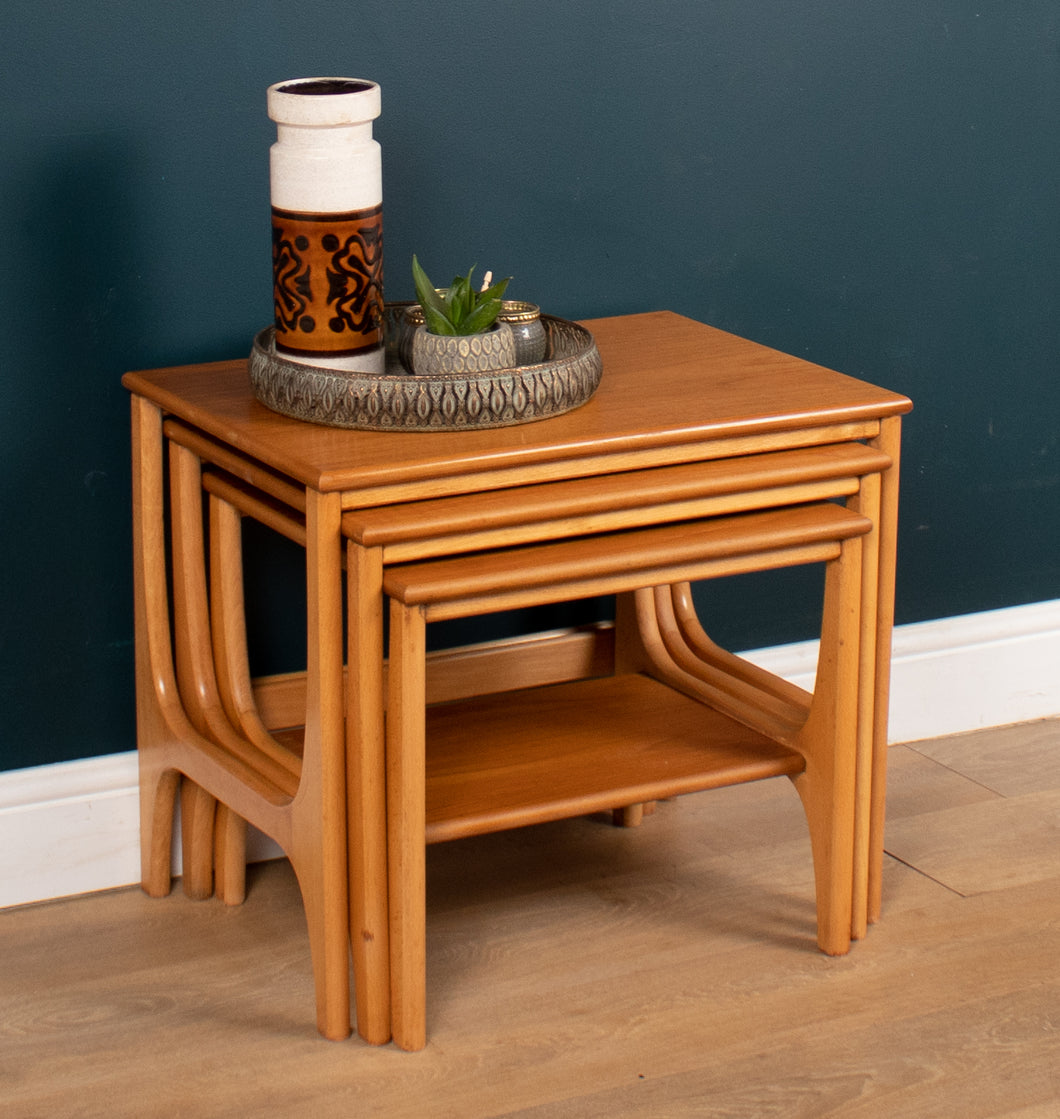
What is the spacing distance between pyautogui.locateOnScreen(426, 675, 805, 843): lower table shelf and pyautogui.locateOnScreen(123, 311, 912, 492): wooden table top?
33cm

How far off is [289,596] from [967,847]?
86 centimetres

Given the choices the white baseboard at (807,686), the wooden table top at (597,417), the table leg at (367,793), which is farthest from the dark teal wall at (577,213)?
the table leg at (367,793)

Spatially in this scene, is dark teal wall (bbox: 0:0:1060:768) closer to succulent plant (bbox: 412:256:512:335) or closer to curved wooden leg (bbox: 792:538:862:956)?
succulent plant (bbox: 412:256:512:335)

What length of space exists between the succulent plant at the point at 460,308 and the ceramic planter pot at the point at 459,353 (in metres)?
0.01

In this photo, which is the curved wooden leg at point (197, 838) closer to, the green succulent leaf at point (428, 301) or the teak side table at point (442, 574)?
the teak side table at point (442, 574)

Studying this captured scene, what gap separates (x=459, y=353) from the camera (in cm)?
164

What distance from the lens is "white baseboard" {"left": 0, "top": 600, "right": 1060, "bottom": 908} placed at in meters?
1.94

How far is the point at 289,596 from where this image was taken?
79.1 inches

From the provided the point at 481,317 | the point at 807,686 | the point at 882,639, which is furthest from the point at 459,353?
the point at 807,686

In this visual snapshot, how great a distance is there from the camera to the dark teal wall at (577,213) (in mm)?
1813

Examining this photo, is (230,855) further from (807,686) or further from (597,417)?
(807,686)

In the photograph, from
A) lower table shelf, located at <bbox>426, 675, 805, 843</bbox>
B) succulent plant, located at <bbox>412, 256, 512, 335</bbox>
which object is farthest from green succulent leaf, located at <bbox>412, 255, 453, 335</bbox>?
lower table shelf, located at <bbox>426, 675, 805, 843</bbox>

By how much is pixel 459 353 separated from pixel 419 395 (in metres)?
0.10

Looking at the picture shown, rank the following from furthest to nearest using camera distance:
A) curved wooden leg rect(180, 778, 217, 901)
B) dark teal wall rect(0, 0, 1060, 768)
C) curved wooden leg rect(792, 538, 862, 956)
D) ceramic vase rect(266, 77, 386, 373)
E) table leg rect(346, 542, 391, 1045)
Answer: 1. curved wooden leg rect(180, 778, 217, 901)
2. dark teal wall rect(0, 0, 1060, 768)
3. curved wooden leg rect(792, 538, 862, 956)
4. ceramic vase rect(266, 77, 386, 373)
5. table leg rect(346, 542, 391, 1045)
